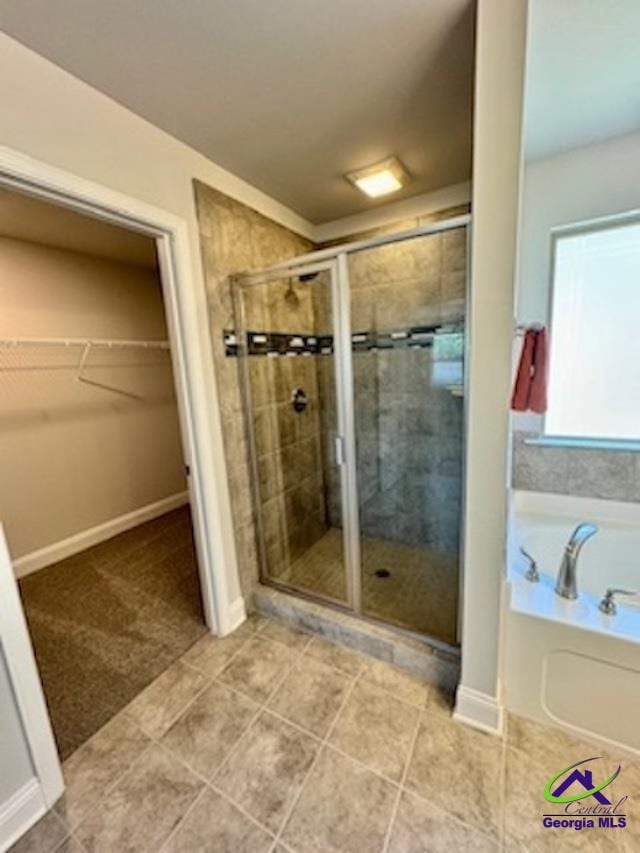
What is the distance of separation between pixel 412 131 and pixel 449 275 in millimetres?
672

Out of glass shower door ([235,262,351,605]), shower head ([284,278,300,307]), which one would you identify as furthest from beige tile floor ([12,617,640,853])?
shower head ([284,278,300,307])

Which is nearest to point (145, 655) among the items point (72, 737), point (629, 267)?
point (72, 737)

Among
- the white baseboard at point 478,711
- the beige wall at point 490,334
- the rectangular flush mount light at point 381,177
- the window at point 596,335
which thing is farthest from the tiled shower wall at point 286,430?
the window at point 596,335

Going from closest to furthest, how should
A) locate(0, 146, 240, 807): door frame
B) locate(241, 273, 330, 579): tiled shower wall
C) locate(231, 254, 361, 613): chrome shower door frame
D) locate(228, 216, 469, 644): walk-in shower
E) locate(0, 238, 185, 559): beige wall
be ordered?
locate(0, 146, 240, 807): door frame, locate(231, 254, 361, 613): chrome shower door frame, locate(228, 216, 469, 644): walk-in shower, locate(241, 273, 330, 579): tiled shower wall, locate(0, 238, 185, 559): beige wall

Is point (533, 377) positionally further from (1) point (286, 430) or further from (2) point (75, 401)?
(2) point (75, 401)

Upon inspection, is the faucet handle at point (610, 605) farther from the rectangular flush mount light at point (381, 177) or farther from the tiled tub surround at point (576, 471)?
the rectangular flush mount light at point (381, 177)

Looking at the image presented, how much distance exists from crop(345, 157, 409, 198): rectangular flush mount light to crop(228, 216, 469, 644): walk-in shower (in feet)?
1.33

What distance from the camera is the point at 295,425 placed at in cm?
247

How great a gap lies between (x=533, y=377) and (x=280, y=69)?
1502mm

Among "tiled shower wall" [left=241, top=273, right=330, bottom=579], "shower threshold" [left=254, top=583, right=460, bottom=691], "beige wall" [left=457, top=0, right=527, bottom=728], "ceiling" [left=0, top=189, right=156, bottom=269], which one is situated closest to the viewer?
"beige wall" [left=457, top=0, right=527, bottom=728]

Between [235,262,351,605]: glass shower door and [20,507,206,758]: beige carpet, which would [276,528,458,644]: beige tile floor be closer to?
[235,262,351,605]: glass shower door

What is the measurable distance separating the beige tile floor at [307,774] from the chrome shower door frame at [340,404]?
0.50 metres

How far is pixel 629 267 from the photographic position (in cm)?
210

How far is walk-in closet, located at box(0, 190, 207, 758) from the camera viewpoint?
1931mm
